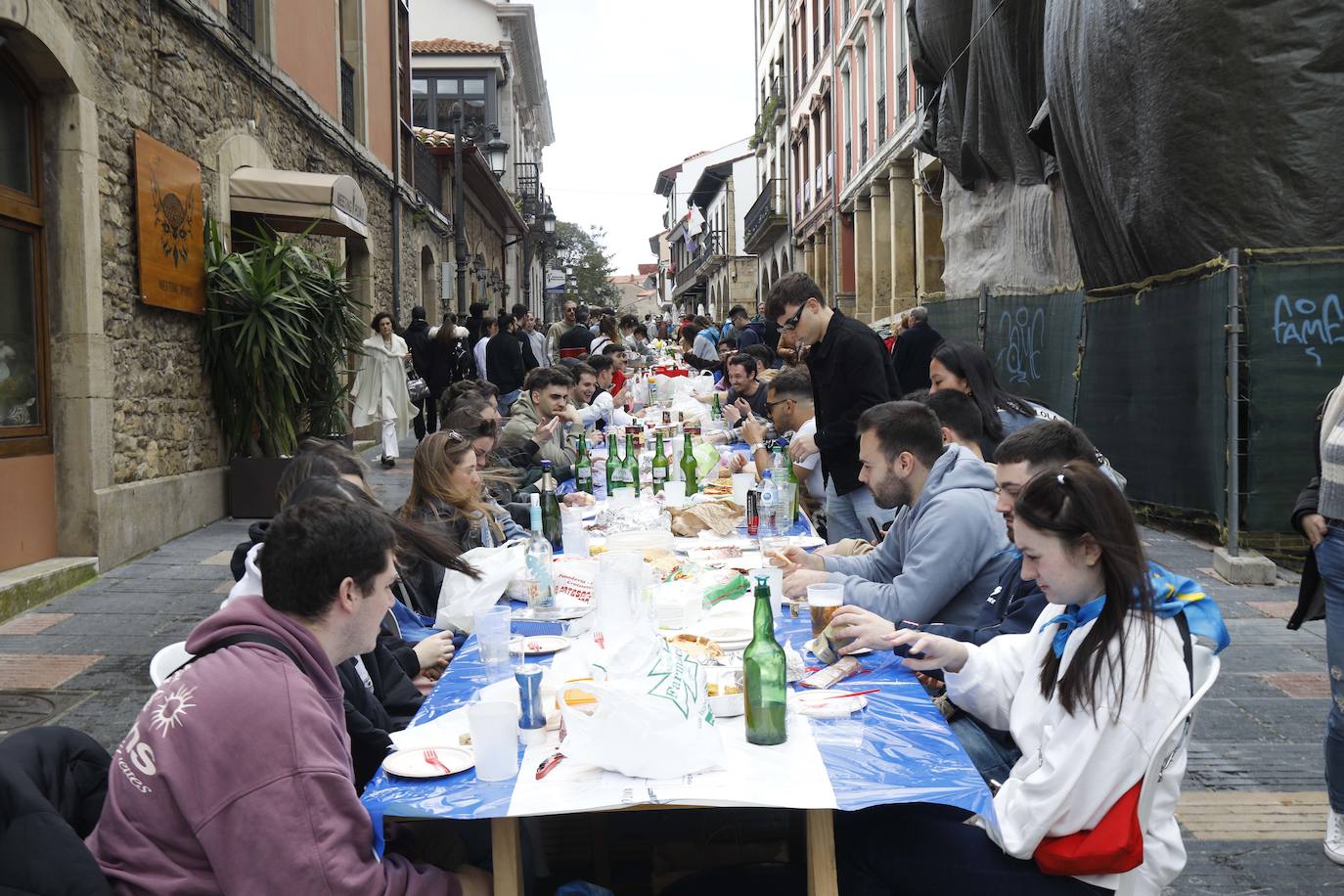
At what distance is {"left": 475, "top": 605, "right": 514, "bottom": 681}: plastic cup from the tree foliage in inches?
2026

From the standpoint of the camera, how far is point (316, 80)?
12688 mm

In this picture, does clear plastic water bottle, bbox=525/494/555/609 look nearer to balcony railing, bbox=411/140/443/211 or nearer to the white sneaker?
the white sneaker

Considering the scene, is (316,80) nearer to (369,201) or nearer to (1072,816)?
(369,201)

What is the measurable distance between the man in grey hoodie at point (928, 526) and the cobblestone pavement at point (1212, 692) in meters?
1.06

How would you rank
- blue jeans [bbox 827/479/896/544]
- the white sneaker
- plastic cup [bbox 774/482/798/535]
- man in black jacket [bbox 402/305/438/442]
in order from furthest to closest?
man in black jacket [bbox 402/305/438/442], blue jeans [bbox 827/479/896/544], plastic cup [bbox 774/482/798/535], the white sneaker

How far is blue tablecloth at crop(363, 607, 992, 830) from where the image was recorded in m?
2.25

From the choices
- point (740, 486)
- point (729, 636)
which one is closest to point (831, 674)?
point (729, 636)

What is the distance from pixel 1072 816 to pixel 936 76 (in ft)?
47.0

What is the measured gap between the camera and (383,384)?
12.7 meters

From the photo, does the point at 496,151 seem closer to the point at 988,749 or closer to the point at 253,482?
the point at 253,482

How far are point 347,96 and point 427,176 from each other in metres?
6.15

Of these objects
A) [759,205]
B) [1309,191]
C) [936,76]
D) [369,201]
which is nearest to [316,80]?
[369,201]

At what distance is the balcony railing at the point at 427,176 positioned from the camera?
19766 millimetres

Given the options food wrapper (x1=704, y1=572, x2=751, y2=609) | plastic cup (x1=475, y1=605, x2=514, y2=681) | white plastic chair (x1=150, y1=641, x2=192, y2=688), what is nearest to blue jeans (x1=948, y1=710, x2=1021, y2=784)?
food wrapper (x1=704, y1=572, x2=751, y2=609)
